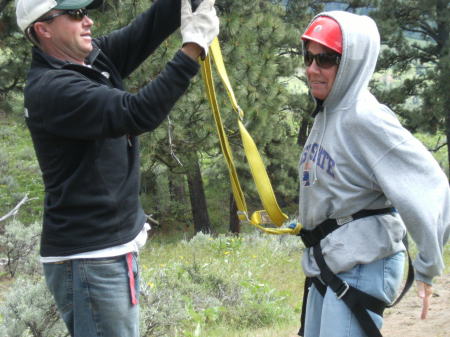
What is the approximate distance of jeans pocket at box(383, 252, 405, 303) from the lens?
2.55 meters

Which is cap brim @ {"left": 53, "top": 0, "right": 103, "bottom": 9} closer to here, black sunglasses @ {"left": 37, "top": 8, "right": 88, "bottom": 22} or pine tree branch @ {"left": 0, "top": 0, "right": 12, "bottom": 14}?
black sunglasses @ {"left": 37, "top": 8, "right": 88, "bottom": 22}

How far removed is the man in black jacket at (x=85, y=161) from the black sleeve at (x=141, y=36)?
0.81 feet

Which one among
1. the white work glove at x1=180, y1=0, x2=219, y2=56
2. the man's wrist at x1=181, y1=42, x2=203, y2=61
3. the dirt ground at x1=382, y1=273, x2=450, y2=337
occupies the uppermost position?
the white work glove at x1=180, y1=0, x2=219, y2=56

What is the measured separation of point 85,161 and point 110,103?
0.95 ft

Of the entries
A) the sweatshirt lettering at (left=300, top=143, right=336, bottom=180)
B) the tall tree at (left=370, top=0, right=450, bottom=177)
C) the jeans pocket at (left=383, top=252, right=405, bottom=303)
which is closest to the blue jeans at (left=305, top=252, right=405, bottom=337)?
the jeans pocket at (left=383, top=252, right=405, bottom=303)

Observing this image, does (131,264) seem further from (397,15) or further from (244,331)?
(397,15)

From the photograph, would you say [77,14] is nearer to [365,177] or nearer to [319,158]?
[319,158]

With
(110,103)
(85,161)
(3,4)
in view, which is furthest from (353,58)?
(3,4)

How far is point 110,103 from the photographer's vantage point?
2.12 meters

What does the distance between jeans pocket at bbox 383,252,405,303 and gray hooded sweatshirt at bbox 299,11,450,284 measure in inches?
1.7

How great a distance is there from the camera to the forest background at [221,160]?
5.51m

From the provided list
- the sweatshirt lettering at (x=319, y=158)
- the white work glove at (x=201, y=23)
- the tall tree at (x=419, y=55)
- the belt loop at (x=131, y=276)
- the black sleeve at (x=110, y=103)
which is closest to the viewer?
the black sleeve at (x=110, y=103)

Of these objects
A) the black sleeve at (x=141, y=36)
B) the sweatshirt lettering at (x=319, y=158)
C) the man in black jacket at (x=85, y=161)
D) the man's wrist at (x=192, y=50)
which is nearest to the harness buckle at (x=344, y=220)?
the sweatshirt lettering at (x=319, y=158)

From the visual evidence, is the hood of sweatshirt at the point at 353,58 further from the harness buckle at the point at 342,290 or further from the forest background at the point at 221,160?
the forest background at the point at 221,160
